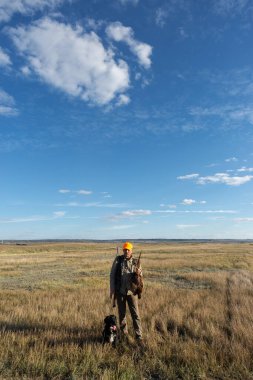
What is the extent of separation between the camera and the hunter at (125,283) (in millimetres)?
9352

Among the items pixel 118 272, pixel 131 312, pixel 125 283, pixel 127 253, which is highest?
pixel 127 253

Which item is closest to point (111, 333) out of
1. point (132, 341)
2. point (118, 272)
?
point (132, 341)

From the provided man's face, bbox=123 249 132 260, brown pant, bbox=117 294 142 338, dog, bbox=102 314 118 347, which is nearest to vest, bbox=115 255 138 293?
man's face, bbox=123 249 132 260

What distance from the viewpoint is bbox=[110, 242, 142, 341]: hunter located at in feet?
30.7

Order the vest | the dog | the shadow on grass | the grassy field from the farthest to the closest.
Answer: the vest
the shadow on grass
the dog
the grassy field

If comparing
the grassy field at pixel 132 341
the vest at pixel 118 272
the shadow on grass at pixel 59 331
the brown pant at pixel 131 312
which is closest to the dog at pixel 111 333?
the grassy field at pixel 132 341

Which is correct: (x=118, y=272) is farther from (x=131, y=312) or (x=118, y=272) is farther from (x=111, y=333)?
(x=111, y=333)

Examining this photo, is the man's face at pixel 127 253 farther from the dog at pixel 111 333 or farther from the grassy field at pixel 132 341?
the grassy field at pixel 132 341

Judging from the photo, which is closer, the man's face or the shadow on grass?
the shadow on grass

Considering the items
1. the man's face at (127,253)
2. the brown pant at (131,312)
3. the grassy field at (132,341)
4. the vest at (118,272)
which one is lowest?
the grassy field at (132,341)

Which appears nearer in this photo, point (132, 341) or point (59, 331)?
point (132, 341)

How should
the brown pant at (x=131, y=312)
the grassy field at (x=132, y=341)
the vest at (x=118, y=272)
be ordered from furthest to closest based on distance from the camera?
the vest at (x=118, y=272), the brown pant at (x=131, y=312), the grassy field at (x=132, y=341)

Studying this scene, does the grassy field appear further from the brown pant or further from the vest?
the vest

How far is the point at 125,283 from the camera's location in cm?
936
